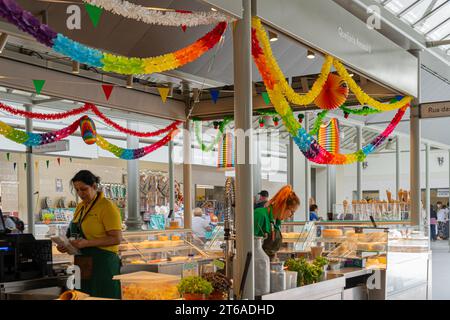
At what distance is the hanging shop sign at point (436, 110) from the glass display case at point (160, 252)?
12.5ft

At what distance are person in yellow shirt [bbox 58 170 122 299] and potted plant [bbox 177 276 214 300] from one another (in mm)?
1313

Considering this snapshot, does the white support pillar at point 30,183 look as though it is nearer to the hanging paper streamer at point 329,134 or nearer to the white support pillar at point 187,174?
the white support pillar at point 187,174

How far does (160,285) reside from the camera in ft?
10.7

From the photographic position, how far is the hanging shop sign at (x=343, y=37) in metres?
4.85

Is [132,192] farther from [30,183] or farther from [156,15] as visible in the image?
[156,15]

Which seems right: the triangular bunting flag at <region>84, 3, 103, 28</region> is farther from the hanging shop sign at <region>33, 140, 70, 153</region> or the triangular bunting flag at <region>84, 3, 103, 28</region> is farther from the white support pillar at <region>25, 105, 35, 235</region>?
the white support pillar at <region>25, 105, 35, 235</region>

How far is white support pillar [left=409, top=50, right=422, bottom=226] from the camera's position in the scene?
8.62 meters

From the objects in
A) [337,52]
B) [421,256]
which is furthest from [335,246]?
[337,52]

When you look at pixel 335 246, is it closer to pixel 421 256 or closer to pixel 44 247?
pixel 421 256

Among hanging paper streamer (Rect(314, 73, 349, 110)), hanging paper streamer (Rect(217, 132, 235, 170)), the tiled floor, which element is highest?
hanging paper streamer (Rect(314, 73, 349, 110))

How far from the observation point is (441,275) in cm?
1264

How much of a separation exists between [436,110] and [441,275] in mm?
5601

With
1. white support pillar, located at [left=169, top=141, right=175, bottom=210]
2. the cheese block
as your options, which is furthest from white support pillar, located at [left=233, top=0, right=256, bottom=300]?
white support pillar, located at [left=169, top=141, right=175, bottom=210]
